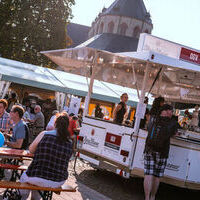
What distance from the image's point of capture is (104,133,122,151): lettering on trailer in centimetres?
721

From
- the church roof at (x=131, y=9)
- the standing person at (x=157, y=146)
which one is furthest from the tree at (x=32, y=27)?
the church roof at (x=131, y=9)

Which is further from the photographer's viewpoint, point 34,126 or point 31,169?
point 34,126

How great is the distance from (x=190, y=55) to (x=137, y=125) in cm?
273

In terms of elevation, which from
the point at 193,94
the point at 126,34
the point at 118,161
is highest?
the point at 126,34

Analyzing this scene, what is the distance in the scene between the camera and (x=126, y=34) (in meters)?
58.9

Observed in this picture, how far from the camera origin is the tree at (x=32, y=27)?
29969 millimetres

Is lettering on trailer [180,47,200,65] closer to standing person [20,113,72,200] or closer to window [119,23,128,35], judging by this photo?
standing person [20,113,72,200]

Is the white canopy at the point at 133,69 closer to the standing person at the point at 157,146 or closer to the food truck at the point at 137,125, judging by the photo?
the food truck at the point at 137,125

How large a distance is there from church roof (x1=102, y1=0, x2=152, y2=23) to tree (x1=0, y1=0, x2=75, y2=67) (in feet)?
91.2

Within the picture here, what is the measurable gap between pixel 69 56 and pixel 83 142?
231 centimetres

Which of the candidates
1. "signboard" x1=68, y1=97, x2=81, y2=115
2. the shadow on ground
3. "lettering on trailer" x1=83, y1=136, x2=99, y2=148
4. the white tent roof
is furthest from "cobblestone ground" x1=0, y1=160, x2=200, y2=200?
the white tent roof

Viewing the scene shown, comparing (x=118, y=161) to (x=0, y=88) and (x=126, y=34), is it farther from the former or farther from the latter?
(x=126, y=34)

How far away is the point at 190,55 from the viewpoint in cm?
828

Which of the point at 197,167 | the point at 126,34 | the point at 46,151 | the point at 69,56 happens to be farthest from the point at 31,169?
the point at 126,34
